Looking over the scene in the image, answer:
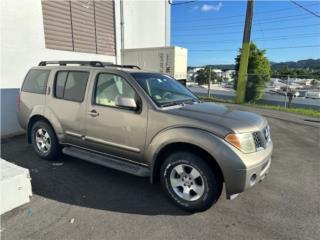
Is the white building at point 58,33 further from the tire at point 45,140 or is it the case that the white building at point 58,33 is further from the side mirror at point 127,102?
the side mirror at point 127,102

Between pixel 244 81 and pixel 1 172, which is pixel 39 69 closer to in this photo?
pixel 1 172

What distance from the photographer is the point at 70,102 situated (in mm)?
4473

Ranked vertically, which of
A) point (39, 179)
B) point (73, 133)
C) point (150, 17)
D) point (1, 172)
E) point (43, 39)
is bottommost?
point (39, 179)

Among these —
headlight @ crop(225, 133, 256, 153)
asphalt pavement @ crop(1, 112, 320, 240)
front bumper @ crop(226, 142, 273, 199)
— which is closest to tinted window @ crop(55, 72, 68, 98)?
asphalt pavement @ crop(1, 112, 320, 240)

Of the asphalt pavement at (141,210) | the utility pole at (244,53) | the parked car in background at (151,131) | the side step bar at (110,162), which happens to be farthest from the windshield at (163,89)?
the utility pole at (244,53)

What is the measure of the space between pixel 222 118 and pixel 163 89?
1.21 meters

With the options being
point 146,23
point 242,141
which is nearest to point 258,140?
point 242,141

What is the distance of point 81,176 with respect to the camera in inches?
171

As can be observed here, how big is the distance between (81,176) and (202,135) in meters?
2.32

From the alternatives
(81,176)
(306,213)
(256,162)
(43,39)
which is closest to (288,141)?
(306,213)

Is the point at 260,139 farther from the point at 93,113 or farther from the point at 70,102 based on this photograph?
the point at 70,102

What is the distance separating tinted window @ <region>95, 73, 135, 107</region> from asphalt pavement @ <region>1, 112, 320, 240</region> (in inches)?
50.7

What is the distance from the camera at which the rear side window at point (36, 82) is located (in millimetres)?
4949

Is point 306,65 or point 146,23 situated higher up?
point 146,23
